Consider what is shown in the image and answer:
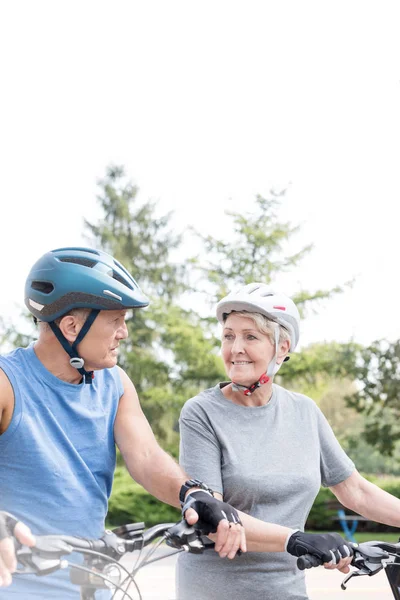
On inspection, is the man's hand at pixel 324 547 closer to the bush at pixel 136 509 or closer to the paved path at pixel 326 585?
A: the paved path at pixel 326 585

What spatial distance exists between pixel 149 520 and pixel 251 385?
18522 mm

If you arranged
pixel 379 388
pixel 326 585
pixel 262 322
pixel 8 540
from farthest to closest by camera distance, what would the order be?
pixel 379 388
pixel 326 585
pixel 262 322
pixel 8 540

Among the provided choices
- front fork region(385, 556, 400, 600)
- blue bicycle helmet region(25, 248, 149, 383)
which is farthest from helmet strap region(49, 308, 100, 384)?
front fork region(385, 556, 400, 600)

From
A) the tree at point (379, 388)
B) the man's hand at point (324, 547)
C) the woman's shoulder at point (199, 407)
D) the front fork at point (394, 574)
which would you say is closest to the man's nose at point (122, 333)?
the woman's shoulder at point (199, 407)

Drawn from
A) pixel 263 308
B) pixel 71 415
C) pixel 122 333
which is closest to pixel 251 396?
pixel 263 308

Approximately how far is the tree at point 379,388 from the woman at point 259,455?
19.6 m

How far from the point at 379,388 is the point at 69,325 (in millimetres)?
21101

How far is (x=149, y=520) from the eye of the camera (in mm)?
21141

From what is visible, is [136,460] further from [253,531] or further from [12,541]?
[12,541]

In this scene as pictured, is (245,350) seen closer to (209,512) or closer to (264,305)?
(264,305)

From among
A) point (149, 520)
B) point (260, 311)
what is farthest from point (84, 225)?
point (260, 311)

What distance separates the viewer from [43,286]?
2.89 meters

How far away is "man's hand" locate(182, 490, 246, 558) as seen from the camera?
7.76ft

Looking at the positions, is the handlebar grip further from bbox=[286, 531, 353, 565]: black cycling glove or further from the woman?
the woman
